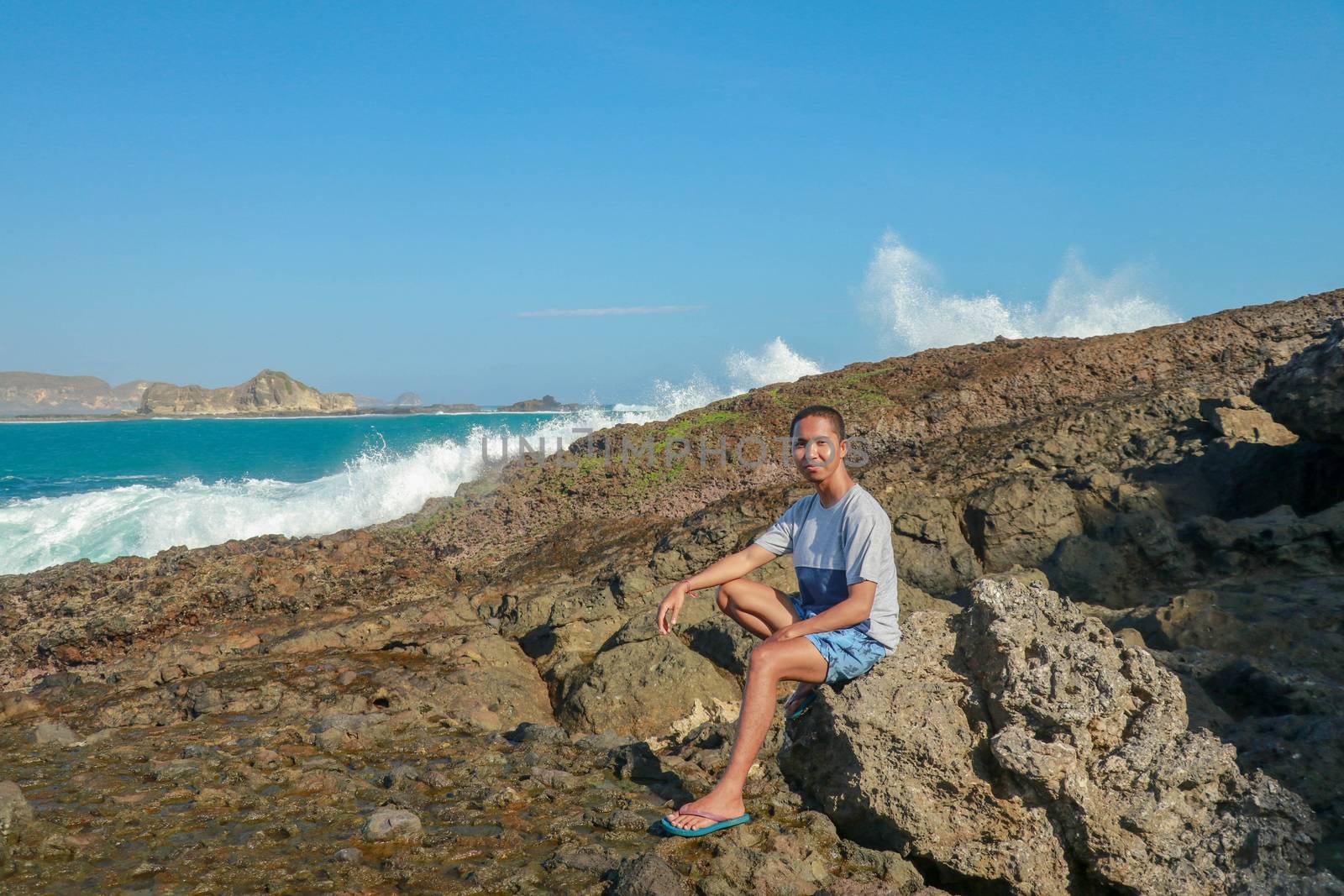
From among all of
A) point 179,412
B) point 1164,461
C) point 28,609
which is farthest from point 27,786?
point 179,412

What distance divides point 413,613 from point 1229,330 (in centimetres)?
1174

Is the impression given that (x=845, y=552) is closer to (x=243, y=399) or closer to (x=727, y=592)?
(x=727, y=592)

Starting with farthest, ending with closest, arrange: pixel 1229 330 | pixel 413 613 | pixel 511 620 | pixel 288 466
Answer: pixel 288 466, pixel 1229 330, pixel 413 613, pixel 511 620

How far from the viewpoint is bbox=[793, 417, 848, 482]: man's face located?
3.74 meters

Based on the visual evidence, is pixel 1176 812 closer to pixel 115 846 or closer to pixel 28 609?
pixel 115 846

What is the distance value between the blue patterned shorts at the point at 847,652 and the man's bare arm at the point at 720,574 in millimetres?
511

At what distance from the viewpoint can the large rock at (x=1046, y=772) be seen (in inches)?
118

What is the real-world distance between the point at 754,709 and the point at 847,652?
418 millimetres

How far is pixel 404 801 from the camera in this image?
4.04m

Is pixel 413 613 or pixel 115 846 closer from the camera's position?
pixel 115 846

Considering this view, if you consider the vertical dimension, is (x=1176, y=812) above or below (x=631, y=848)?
above

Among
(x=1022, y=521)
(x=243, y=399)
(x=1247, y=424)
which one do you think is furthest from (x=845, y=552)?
(x=243, y=399)

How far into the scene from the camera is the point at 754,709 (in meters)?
3.46

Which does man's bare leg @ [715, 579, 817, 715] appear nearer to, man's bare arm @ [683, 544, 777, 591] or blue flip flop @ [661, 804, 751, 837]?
man's bare arm @ [683, 544, 777, 591]
